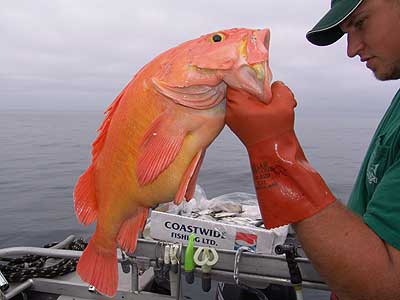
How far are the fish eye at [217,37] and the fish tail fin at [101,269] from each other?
0.96 m

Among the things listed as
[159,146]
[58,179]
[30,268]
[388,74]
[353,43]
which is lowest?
[58,179]

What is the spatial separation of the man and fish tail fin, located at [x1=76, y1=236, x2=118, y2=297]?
684 mm

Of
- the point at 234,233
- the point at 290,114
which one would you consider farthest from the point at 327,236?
the point at 234,233

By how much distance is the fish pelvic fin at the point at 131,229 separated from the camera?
1.65 meters

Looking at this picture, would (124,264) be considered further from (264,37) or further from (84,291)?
(264,37)

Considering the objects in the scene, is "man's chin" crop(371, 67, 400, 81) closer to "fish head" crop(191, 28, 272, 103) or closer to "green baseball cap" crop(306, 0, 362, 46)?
"green baseball cap" crop(306, 0, 362, 46)

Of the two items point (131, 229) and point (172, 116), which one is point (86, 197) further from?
point (172, 116)

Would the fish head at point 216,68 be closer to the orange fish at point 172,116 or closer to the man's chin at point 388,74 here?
the orange fish at point 172,116

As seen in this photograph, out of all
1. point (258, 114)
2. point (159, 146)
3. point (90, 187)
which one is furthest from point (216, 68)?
point (90, 187)

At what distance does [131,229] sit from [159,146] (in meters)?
0.41

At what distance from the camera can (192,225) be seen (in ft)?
9.93

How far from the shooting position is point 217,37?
155cm

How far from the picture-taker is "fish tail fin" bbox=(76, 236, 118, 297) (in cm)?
174

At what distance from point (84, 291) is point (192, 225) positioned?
3.12 ft
